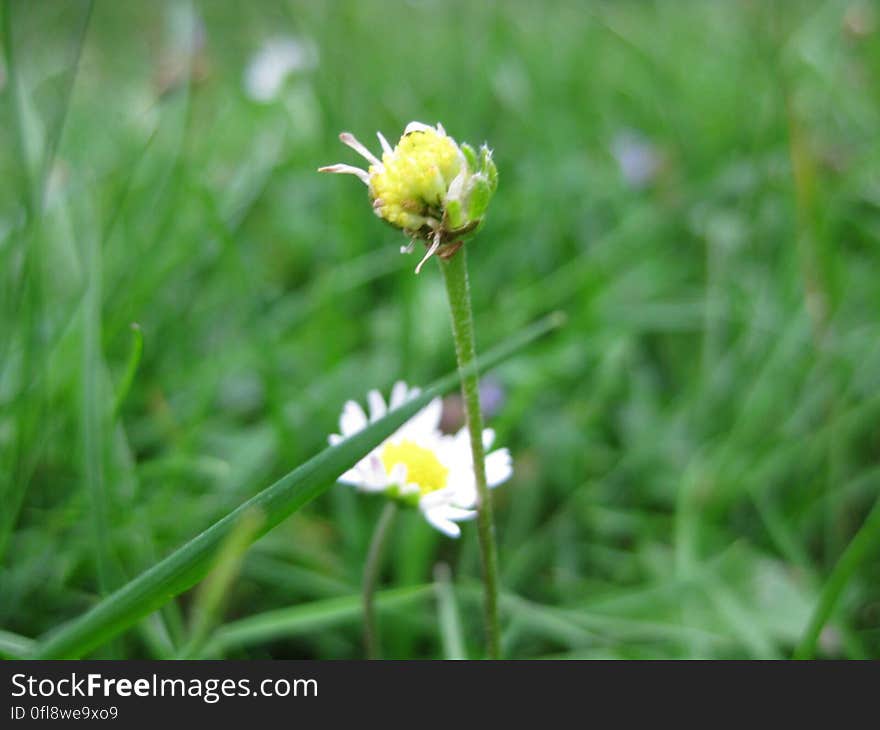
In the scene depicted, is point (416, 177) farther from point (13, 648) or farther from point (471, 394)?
point (13, 648)

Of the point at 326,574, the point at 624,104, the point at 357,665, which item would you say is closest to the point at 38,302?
the point at 326,574

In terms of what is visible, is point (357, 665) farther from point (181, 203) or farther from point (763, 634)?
point (181, 203)

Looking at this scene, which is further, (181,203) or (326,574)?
(181,203)

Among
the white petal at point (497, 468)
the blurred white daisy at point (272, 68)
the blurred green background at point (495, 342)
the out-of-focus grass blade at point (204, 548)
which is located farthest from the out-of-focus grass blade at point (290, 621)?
the blurred white daisy at point (272, 68)

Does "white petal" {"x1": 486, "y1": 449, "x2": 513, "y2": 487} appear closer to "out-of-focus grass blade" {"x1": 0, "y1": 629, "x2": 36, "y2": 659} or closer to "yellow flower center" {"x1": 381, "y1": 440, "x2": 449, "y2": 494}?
"yellow flower center" {"x1": 381, "y1": 440, "x2": 449, "y2": 494}

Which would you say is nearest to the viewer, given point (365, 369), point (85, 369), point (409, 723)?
point (409, 723)

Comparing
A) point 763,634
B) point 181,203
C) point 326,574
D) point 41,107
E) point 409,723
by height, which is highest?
point 41,107

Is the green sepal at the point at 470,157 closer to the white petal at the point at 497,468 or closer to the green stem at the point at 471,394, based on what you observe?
the green stem at the point at 471,394

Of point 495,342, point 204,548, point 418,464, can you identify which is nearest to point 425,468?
point 418,464
